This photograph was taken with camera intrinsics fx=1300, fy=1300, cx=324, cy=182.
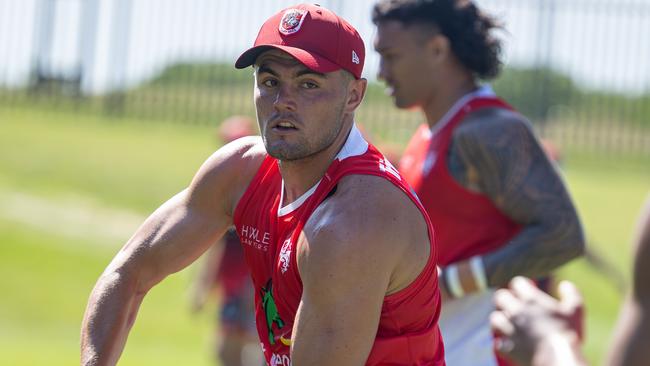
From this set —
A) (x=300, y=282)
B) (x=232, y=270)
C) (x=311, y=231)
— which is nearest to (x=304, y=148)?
(x=311, y=231)

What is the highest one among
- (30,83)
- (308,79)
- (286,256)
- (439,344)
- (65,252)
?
(308,79)

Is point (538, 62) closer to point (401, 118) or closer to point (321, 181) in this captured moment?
point (401, 118)

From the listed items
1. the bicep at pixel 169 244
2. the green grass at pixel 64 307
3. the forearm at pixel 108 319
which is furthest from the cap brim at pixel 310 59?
the green grass at pixel 64 307

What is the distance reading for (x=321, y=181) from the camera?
4324 millimetres

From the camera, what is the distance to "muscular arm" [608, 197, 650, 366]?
275cm

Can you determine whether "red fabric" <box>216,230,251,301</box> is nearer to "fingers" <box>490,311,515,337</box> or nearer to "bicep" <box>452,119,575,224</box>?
"bicep" <box>452,119,575,224</box>

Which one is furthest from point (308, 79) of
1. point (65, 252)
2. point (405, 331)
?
point (65, 252)

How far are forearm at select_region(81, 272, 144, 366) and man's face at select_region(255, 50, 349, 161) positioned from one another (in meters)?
0.87

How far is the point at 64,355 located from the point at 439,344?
8043 mm

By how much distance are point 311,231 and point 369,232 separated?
0.20 meters

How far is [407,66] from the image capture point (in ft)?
21.3

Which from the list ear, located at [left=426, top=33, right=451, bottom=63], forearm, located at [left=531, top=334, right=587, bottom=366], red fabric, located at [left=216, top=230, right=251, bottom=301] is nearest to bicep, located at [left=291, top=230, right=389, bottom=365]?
forearm, located at [left=531, top=334, right=587, bottom=366]

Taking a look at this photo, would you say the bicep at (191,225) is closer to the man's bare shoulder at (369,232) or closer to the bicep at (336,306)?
the man's bare shoulder at (369,232)

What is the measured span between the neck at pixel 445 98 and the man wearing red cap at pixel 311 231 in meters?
1.76
